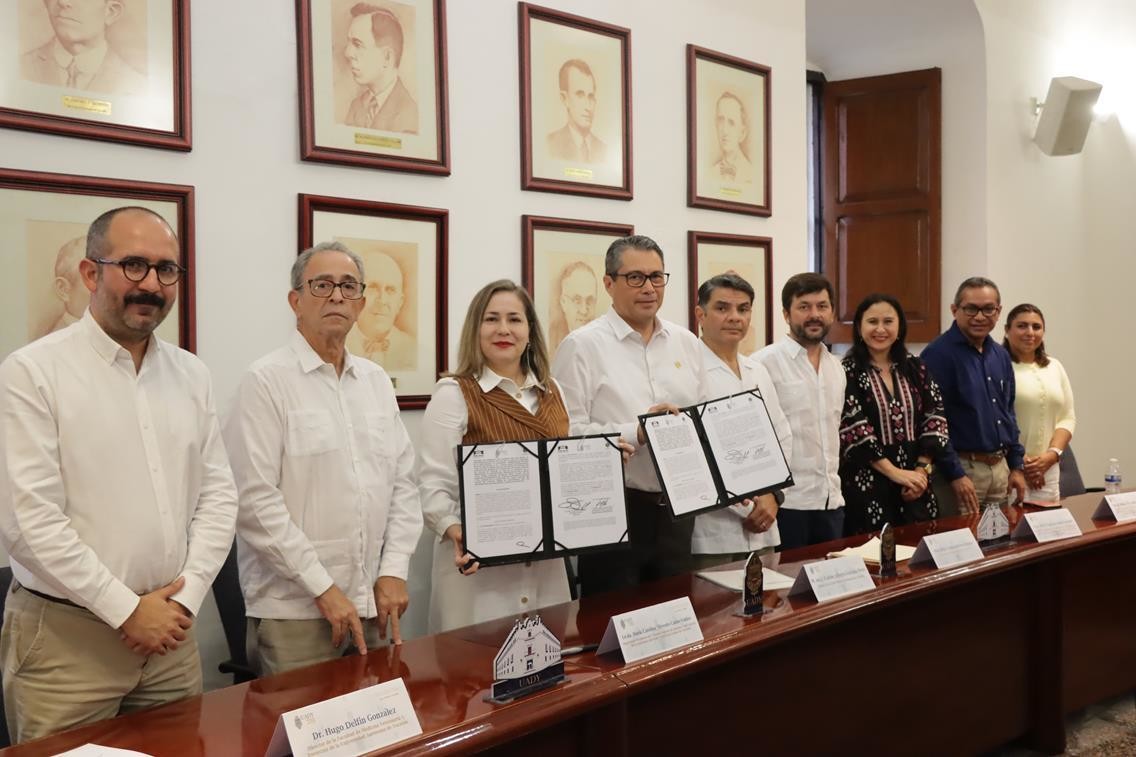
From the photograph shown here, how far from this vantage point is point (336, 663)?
6.63ft

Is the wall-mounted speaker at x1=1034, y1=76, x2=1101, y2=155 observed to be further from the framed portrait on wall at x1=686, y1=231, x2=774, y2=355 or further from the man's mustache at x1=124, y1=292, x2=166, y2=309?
the man's mustache at x1=124, y1=292, x2=166, y2=309

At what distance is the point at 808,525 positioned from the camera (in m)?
3.40

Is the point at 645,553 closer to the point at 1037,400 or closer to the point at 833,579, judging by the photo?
the point at 833,579

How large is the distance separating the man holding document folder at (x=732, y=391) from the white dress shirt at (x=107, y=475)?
60.6 inches

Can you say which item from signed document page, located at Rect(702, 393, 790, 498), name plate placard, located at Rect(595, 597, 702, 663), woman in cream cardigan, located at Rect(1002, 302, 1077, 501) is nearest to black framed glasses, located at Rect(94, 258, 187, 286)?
name plate placard, located at Rect(595, 597, 702, 663)

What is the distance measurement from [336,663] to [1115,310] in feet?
22.0

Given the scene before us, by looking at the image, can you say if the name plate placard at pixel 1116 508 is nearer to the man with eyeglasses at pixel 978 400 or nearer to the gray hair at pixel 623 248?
the man with eyeglasses at pixel 978 400

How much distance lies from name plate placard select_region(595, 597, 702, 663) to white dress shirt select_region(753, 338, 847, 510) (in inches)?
53.4

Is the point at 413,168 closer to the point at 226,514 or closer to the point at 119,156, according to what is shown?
the point at 119,156

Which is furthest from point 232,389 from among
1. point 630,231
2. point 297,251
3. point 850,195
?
point 850,195

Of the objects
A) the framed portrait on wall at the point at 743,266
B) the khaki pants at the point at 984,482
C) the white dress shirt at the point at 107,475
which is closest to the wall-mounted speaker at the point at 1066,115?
the framed portrait on wall at the point at 743,266

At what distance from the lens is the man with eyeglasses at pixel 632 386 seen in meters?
2.94

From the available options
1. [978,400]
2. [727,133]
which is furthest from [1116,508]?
[727,133]

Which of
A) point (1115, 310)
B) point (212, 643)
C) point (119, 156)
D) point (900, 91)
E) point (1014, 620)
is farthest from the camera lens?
point (1115, 310)
